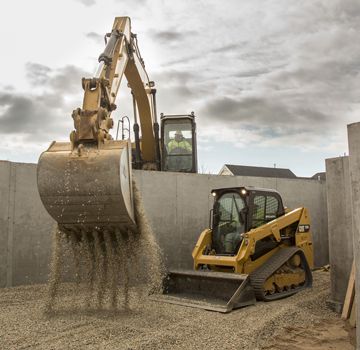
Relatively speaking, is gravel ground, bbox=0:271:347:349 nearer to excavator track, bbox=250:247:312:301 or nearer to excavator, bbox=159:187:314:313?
excavator track, bbox=250:247:312:301

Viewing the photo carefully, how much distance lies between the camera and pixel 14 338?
4.98m

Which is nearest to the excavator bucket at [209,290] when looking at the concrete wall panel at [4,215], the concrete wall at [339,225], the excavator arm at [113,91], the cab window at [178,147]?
the concrete wall at [339,225]

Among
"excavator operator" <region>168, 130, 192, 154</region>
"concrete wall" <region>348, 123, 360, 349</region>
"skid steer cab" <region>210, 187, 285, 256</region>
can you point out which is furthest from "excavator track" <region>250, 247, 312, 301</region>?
"excavator operator" <region>168, 130, 192, 154</region>

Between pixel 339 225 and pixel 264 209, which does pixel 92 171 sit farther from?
pixel 264 209

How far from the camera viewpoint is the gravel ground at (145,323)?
486 cm

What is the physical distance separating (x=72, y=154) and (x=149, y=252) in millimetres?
1640

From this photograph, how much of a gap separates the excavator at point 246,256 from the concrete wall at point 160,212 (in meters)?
1.29

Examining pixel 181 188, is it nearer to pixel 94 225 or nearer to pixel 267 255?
pixel 267 255

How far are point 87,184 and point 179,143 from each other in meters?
6.12

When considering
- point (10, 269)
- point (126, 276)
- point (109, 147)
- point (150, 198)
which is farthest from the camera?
point (150, 198)

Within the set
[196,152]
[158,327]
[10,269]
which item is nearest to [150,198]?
[196,152]

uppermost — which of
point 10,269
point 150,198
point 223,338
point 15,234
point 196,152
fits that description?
point 196,152

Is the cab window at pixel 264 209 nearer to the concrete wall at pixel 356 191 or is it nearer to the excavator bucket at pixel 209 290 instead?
the excavator bucket at pixel 209 290

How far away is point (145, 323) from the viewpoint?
5625 millimetres
